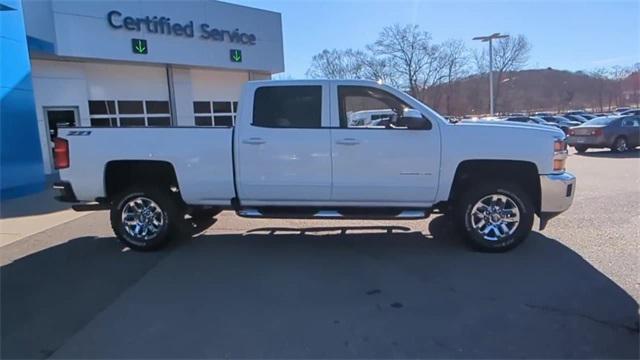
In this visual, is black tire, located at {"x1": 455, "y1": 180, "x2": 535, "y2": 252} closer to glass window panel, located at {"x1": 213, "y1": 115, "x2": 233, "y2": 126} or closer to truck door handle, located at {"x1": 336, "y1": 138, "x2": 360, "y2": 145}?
truck door handle, located at {"x1": 336, "y1": 138, "x2": 360, "y2": 145}

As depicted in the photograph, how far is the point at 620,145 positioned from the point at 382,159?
16.0m

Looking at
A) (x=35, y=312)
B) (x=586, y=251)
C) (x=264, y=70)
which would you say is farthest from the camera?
(x=264, y=70)

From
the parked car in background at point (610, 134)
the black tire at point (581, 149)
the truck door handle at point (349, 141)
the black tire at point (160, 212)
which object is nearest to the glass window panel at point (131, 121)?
the black tire at point (160, 212)

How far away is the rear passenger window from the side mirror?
1.07 metres

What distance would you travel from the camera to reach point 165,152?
17.8ft

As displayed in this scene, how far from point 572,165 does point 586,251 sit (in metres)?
9.38

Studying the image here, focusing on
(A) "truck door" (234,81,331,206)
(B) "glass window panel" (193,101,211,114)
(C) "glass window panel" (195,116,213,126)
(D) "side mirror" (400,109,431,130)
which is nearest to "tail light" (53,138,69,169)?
(A) "truck door" (234,81,331,206)

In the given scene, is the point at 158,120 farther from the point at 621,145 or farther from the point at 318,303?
the point at 621,145

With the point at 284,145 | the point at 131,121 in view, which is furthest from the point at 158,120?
the point at 284,145

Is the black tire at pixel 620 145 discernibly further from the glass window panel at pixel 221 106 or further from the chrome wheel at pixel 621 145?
the glass window panel at pixel 221 106

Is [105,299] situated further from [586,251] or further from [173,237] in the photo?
[586,251]

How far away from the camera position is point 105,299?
4207 millimetres

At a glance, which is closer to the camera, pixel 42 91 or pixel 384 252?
pixel 384 252

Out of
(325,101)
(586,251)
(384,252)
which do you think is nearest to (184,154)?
(325,101)
